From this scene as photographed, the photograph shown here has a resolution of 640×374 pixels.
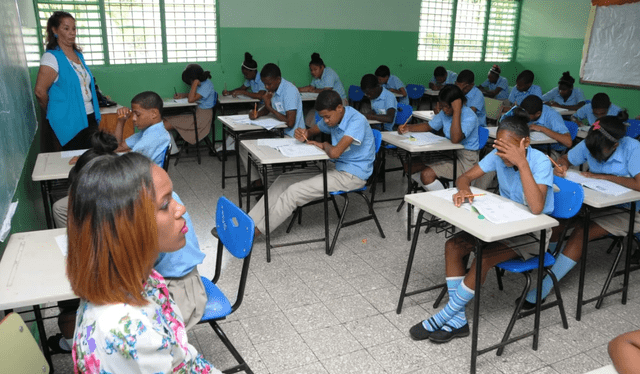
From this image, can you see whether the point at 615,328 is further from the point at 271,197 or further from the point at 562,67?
the point at 562,67

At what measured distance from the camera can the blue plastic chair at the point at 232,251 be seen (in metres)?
1.79

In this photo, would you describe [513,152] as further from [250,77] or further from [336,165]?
[250,77]

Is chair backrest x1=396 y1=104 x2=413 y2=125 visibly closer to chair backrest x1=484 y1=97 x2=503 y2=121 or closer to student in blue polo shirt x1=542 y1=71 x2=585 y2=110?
chair backrest x1=484 y1=97 x2=503 y2=121

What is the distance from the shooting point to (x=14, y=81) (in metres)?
2.55

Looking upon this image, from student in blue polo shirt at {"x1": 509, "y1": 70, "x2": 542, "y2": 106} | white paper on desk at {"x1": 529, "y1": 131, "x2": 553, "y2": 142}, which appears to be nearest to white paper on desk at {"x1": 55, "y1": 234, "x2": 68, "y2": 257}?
white paper on desk at {"x1": 529, "y1": 131, "x2": 553, "y2": 142}

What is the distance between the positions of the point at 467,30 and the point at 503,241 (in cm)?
661

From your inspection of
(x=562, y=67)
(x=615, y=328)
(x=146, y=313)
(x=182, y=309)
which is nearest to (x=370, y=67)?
(x=562, y=67)

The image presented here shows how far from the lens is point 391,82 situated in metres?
7.04

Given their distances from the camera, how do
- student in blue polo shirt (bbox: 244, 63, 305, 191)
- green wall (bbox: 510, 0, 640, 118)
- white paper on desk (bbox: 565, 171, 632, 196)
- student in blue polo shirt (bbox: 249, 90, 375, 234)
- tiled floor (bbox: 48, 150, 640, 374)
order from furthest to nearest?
green wall (bbox: 510, 0, 640, 118), student in blue polo shirt (bbox: 244, 63, 305, 191), student in blue polo shirt (bbox: 249, 90, 375, 234), white paper on desk (bbox: 565, 171, 632, 196), tiled floor (bbox: 48, 150, 640, 374)

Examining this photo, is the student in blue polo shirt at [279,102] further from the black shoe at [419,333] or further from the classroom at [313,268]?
the black shoe at [419,333]

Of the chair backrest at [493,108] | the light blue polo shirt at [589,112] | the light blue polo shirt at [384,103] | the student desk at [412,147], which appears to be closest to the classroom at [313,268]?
the student desk at [412,147]

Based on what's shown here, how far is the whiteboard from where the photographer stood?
6.37 meters

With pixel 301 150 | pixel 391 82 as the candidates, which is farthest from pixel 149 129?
pixel 391 82

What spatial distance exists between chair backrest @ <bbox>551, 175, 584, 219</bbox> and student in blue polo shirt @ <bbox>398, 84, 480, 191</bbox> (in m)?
1.42
